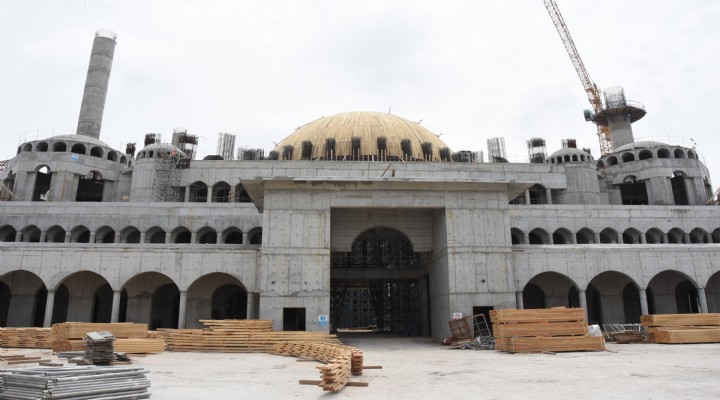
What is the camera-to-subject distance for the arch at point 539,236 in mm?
41100

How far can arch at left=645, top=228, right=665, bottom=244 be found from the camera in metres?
42.7

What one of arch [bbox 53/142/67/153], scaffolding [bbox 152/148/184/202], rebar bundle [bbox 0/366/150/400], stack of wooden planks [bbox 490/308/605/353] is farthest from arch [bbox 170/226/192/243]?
rebar bundle [bbox 0/366/150/400]

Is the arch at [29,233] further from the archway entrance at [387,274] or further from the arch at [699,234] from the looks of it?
the arch at [699,234]

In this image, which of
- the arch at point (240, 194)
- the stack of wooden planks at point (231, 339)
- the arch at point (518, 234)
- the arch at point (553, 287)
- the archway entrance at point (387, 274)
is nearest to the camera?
the stack of wooden planks at point (231, 339)

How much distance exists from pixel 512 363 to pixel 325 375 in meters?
8.41

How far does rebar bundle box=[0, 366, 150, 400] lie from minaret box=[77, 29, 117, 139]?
5250 cm

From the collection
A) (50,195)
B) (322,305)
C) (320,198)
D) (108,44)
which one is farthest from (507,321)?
(108,44)

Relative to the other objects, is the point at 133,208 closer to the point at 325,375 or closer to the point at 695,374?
the point at 325,375

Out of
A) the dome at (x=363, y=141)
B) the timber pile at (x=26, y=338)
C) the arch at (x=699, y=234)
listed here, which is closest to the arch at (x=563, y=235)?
the arch at (x=699, y=234)

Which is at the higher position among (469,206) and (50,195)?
(50,195)

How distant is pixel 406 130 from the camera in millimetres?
51312

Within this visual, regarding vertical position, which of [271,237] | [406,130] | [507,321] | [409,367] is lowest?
[409,367]

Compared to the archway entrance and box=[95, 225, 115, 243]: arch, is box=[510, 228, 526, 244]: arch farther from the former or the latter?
box=[95, 225, 115, 243]: arch

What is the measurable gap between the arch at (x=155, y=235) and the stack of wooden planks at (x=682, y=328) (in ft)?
113
